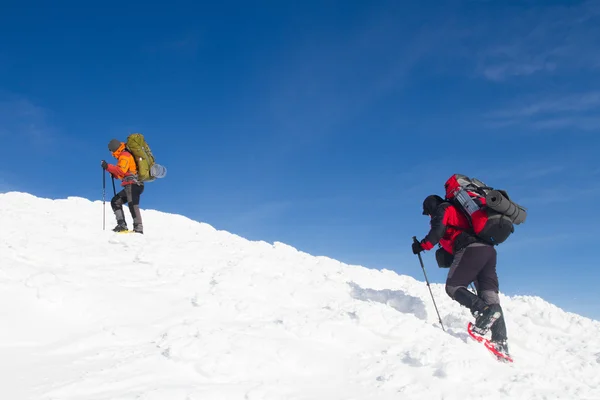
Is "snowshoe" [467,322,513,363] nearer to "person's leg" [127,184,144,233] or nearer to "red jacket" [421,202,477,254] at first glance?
"red jacket" [421,202,477,254]

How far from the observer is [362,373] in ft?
18.1

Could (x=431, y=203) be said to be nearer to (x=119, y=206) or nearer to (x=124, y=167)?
(x=124, y=167)

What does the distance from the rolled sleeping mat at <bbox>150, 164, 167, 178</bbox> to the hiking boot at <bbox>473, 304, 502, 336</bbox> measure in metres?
8.95

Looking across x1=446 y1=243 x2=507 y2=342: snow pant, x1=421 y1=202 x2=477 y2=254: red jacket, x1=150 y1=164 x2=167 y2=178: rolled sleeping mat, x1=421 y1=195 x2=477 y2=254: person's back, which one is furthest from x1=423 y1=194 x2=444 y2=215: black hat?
x1=150 y1=164 x2=167 y2=178: rolled sleeping mat

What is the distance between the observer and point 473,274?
751 cm

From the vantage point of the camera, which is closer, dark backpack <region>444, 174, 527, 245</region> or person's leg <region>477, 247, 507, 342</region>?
dark backpack <region>444, 174, 527, 245</region>

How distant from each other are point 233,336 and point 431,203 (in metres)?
3.92

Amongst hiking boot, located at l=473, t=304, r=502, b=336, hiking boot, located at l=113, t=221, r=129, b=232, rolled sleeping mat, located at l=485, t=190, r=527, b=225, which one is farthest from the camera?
hiking boot, located at l=113, t=221, r=129, b=232

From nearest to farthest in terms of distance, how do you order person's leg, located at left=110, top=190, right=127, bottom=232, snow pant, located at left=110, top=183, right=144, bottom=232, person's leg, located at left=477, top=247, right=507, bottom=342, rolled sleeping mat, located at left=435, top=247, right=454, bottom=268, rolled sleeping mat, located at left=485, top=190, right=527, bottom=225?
1. rolled sleeping mat, located at left=485, top=190, right=527, bottom=225
2. person's leg, located at left=477, top=247, right=507, bottom=342
3. rolled sleeping mat, located at left=435, top=247, right=454, bottom=268
4. snow pant, located at left=110, top=183, right=144, bottom=232
5. person's leg, located at left=110, top=190, right=127, bottom=232

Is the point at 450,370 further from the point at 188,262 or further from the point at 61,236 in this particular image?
the point at 61,236

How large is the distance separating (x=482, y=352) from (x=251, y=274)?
4.07 m

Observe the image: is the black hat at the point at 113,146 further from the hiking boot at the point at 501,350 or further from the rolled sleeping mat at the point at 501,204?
the hiking boot at the point at 501,350

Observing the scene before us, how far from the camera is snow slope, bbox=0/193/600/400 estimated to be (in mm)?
5105

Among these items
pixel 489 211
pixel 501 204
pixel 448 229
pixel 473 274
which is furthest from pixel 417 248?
pixel 501 204
